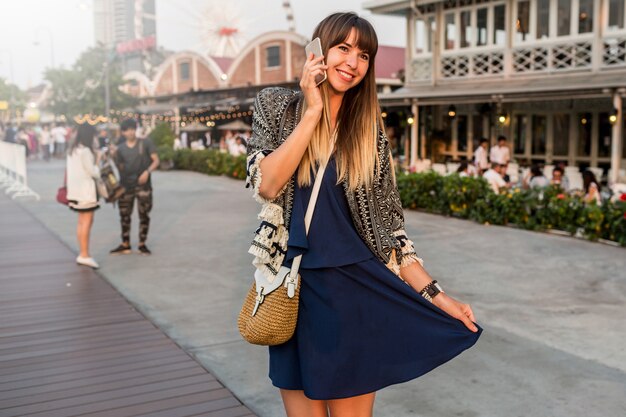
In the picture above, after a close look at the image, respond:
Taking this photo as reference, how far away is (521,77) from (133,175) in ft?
41.8

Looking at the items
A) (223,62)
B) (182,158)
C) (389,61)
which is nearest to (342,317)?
(182,158)

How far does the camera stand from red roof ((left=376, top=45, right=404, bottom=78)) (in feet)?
99.4

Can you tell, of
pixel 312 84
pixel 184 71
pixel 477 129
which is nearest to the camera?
pixel 312 84

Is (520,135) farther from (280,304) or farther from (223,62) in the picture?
(223,62)

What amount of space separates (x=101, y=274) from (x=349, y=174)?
20.0 feet

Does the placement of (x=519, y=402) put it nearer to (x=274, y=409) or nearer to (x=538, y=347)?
(x=538, y=347)

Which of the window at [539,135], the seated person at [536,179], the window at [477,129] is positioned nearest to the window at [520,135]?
the window at [539,135]

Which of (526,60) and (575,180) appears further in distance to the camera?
(526,60)

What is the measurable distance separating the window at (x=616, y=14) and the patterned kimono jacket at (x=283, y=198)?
16501 mm

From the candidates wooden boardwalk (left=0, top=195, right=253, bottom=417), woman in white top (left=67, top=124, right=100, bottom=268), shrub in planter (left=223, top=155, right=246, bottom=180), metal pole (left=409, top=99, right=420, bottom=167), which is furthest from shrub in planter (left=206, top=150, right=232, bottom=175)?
wooden boardwalk (left=0, top=195, right=253, bottom=417)

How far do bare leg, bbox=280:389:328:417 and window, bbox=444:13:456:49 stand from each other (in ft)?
63.9

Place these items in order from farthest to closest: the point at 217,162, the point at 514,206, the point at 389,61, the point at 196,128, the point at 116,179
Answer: the point at 196,128, the point at 389,61, the point at 217,162, the point at 514,206, the point at 116,179

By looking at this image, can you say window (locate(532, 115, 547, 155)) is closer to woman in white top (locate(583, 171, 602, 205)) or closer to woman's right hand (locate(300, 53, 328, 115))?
woman in white top (locate(583, 171, 602, 205))

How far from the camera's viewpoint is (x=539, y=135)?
19609 millimetres
